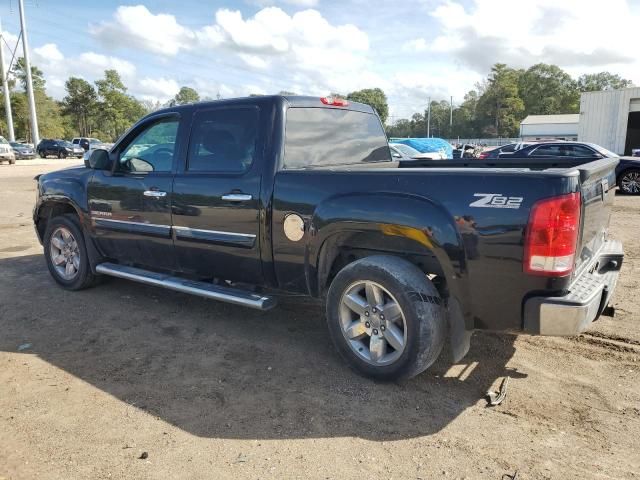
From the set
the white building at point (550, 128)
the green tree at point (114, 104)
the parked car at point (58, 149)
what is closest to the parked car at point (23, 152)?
the parked car at point (58, 149)

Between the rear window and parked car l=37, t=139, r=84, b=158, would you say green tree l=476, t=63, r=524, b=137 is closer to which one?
parked car l=37, t=139, r=84, b=158

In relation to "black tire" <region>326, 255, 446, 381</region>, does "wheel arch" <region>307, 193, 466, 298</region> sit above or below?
above

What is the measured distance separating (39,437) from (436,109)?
395 feet

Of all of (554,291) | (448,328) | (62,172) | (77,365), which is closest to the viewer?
(554,291)

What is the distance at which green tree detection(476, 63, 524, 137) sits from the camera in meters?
87.5

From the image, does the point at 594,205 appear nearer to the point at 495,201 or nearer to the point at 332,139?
the point at 495,201

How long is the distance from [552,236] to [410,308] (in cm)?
94

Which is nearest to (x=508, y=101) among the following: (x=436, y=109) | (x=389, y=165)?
(x=436, y=109)

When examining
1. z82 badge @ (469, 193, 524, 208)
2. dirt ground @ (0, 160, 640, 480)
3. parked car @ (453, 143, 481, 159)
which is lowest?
dirt ground @ (0, 160, 640, 480)

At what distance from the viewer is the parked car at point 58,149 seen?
4291cm

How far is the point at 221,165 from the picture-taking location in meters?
A: 4.25

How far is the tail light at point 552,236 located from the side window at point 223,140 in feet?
7.07

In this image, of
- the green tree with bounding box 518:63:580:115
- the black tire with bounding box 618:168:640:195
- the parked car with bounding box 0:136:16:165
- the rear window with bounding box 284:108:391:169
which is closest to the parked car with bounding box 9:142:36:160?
the parked car with bounding box 0:136:16:165

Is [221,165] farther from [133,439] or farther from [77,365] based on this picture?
[133,439]
